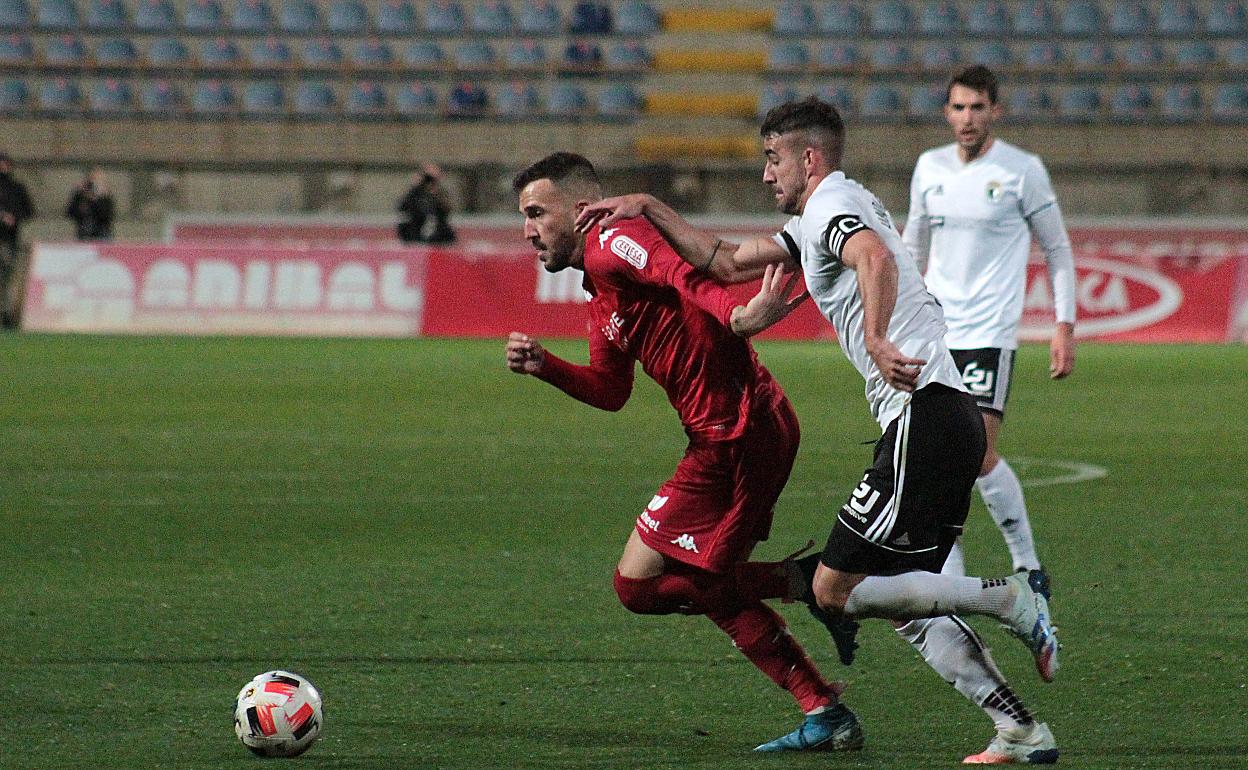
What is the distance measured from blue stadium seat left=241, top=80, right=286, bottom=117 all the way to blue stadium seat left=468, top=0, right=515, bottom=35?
3.40 meters

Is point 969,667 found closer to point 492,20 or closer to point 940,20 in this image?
point 940,20

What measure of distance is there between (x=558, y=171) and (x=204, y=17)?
27369 millimetres

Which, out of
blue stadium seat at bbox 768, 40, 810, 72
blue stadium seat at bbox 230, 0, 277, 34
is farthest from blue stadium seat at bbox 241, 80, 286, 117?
blue stadium seat at bbox 768, 40, 810, 72

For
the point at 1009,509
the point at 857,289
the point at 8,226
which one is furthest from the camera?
the point at 8,226

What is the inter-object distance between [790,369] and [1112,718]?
13054 millimetres

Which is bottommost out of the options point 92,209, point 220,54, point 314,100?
point 92,209

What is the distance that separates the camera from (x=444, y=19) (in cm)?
3072

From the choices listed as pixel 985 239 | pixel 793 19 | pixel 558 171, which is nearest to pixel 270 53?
pixel 793 19

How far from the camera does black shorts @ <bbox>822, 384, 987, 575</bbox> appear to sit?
461 cm

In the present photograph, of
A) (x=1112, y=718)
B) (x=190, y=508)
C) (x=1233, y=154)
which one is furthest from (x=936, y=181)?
(x=1233, y=154)

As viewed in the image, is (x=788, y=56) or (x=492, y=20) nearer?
(x=788, y=56)

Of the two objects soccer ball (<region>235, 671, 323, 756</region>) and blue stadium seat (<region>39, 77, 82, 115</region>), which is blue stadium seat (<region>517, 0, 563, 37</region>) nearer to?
blue stadium seat (<region>39, 77, 82, 115</region>)

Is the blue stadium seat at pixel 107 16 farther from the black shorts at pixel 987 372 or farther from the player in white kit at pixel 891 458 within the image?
the player in white kit at pixel 891 458

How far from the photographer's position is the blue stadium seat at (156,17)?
30938mm
